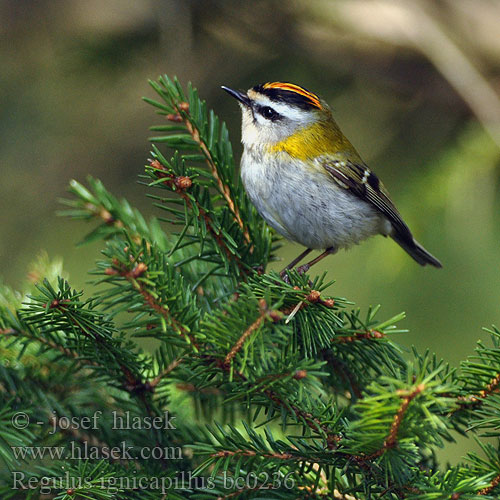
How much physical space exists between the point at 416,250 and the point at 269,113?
0.71 meters

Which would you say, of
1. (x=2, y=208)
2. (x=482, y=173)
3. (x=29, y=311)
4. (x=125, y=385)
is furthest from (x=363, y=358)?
(x=2, y=208)

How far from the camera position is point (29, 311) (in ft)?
3.42

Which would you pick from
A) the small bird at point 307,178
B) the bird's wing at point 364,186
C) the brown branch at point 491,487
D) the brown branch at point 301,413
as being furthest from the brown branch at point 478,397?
the bird's wing at point 364,186

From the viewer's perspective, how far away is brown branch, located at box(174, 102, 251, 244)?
1.34 metres

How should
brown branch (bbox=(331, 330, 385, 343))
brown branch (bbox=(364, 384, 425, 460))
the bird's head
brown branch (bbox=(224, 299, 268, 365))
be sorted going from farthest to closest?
1. the bird's head
2. brown branch (bbox=(331, 330, 385, 343))
3. brown branch (bbox=(224, 299, 268, 365))
4. brown branch (bbox=(364, 384, 425, 460))

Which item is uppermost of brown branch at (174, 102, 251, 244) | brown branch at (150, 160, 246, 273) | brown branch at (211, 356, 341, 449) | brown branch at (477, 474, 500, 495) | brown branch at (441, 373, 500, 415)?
brown branch at (174, 102, 251, 244)

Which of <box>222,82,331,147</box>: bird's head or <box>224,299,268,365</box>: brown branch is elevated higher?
<box>222,82,331,147</box>: bird's head

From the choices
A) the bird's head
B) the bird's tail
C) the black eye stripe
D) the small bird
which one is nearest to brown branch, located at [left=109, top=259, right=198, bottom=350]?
the small bird

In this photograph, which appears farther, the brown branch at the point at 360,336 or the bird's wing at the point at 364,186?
the bird's wing at the point at 364,186

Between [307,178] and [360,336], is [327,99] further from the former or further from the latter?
[360,336]

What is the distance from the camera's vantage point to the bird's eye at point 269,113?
192cm

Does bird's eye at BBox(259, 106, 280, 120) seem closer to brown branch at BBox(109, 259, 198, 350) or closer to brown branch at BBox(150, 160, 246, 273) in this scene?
brown branch at BBox(150, 160, 246, 273)

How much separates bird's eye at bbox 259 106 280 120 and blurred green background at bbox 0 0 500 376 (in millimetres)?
512

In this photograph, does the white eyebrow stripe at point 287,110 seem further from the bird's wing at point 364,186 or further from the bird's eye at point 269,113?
the bird's wing at point 364,186
